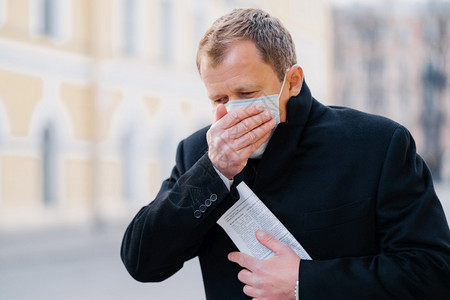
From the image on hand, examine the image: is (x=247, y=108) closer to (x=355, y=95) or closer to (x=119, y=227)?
(x=119, y=227)

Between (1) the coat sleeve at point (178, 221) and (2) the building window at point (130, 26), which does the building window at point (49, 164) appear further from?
(1) the coat sleeve at point (178, 221)

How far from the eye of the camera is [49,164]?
1642 centimetres

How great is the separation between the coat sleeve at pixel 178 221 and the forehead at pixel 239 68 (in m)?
0.22

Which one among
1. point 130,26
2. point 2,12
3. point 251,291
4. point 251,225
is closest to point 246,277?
point 251,291

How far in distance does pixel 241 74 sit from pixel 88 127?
15.9 m

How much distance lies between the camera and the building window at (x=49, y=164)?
16.4 metres

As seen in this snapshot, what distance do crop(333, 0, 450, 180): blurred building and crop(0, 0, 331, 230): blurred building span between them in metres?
23.5

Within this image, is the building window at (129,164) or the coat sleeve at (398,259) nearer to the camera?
the coat sleeve at (398,259)

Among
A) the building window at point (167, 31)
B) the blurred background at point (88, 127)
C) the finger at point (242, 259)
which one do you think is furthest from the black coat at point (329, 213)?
the building window at point (167, 31)

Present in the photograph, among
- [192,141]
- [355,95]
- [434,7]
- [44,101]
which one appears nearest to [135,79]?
[44,101]

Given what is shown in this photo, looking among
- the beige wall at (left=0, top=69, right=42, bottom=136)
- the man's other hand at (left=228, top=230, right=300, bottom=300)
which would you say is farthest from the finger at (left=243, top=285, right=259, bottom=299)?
the beige wall at (left=0, top=69, right=42, bottom=136)

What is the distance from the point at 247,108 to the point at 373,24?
145 feet

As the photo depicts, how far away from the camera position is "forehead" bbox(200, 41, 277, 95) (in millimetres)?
1910

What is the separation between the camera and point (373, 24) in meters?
44.4
